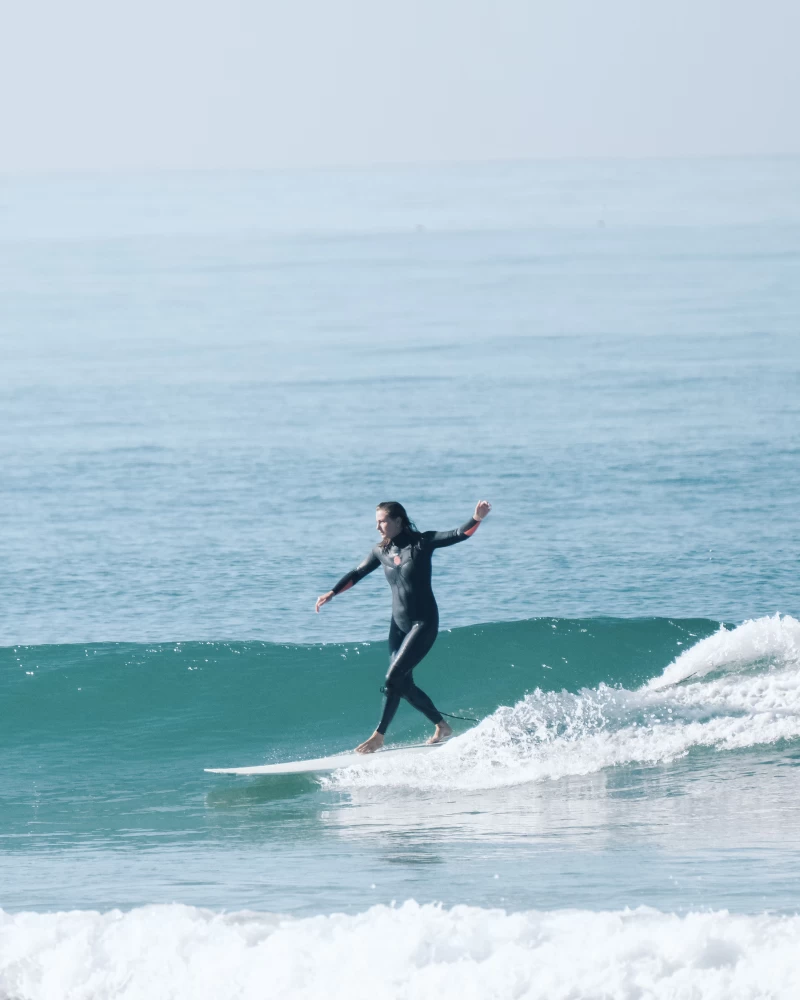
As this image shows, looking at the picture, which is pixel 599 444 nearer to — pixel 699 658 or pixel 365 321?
pixel 699 658

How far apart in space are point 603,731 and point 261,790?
2204 mm

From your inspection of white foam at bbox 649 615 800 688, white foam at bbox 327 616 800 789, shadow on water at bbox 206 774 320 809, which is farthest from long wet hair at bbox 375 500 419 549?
white foam at bbox 649 615 800 688

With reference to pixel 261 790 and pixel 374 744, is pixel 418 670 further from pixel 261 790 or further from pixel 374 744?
pixel 261 790

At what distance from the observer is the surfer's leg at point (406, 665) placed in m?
8.80

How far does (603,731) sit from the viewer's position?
9148 millimetres

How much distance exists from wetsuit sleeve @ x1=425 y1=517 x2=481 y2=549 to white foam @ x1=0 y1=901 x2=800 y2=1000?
2.90 m

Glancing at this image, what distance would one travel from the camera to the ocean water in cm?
590

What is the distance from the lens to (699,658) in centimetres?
1093

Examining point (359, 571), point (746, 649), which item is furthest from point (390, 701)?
point (746, 649)

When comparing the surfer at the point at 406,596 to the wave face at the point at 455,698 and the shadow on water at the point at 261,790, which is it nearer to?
the wave face at the point at 455,698

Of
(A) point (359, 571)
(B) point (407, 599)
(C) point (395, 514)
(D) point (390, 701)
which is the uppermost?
(C) point (395, 514)

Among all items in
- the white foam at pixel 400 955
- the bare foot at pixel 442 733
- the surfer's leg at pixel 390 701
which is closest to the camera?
the white foam at pixel 400 955

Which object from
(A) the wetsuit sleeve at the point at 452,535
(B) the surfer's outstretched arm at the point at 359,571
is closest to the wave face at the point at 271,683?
(B) the surfer's outstretched arm at the point at 359,571

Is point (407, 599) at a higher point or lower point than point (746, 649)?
higher
